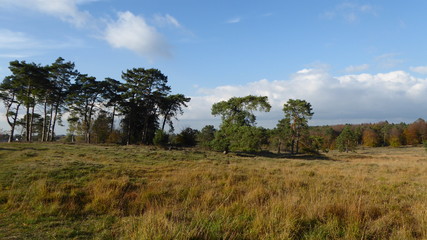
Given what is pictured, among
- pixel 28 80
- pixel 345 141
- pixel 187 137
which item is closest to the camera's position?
pixel 28 80

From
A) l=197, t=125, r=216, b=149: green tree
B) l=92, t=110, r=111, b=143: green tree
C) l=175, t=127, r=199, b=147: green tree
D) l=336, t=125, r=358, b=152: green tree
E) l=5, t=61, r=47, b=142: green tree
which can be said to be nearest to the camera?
l=5, t=61, r=47, b=142: green tree

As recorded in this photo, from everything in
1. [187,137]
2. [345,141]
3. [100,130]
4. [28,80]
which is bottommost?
[345,141]

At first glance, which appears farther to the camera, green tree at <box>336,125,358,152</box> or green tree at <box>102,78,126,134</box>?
green tree at <box>336,125,358,152</box>

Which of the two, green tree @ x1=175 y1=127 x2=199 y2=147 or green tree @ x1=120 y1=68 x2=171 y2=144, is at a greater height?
green tree @ x1=120 y1=68 x2=171 y2=144

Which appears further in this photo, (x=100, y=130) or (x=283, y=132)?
(x=283, y=132)

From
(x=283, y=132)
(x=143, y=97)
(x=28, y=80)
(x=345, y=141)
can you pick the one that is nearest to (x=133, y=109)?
(x=143, y=97)

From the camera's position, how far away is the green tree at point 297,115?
42.4m

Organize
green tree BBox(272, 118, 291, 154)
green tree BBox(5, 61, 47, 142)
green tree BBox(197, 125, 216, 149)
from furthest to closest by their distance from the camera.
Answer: green tree BBox(272, 118, 291, 154) → green tree BBox(197, 125, 216, 149) → green tree BBox(5, 61, 47, 142)

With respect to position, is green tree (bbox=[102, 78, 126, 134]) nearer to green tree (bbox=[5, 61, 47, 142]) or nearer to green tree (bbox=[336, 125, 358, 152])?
green tree (bbox=[5, 61, 47, 142])

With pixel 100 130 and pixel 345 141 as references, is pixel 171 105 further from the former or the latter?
pixel 345 141

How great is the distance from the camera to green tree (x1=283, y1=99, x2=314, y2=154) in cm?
4238

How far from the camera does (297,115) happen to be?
43.5 meters

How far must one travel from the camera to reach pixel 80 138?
161 ft

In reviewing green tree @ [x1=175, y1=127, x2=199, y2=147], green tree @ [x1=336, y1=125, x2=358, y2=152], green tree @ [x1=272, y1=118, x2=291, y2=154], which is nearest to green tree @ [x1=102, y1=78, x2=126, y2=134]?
green tree @ [x1=175, y1=127, x2=199, y2=147]
